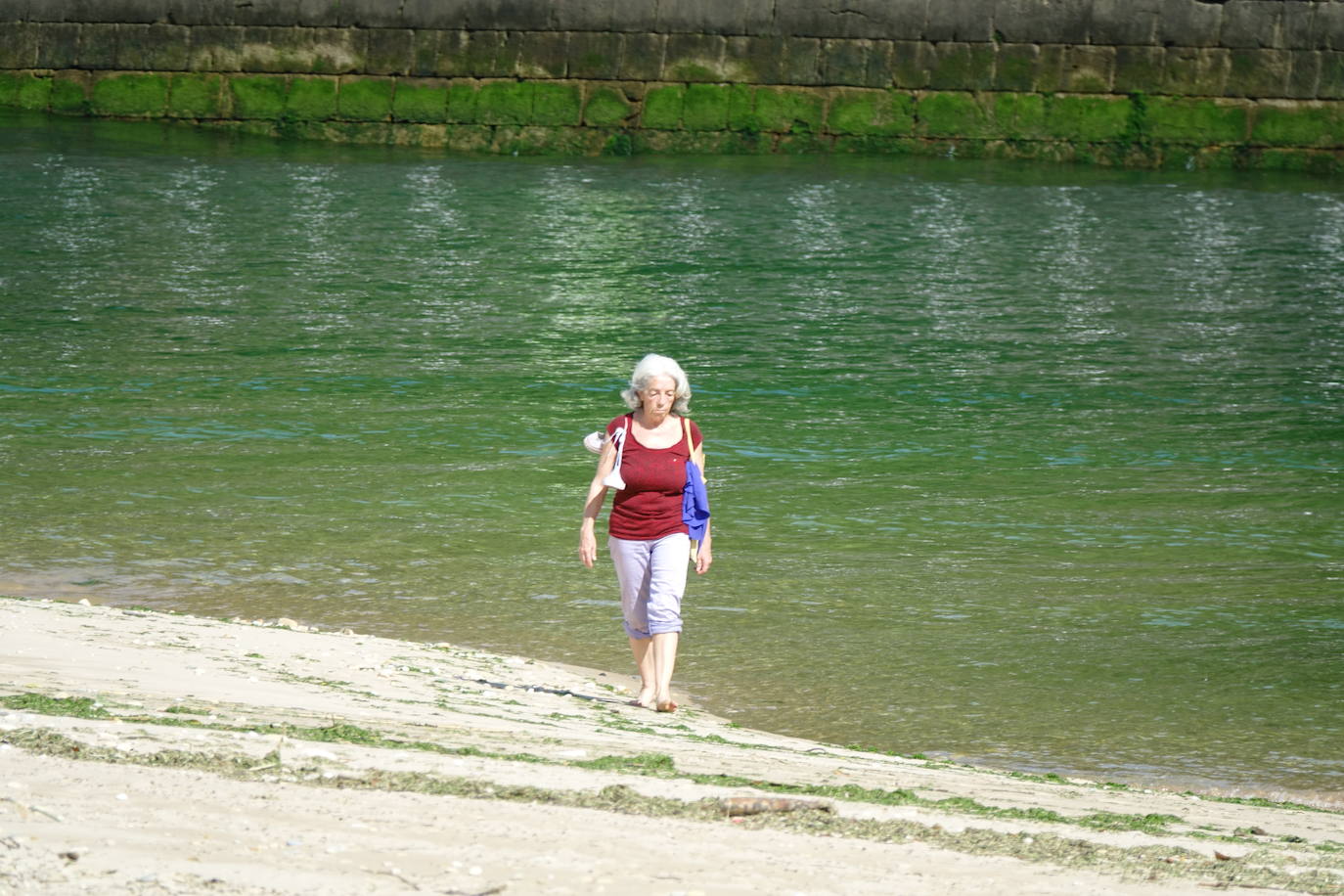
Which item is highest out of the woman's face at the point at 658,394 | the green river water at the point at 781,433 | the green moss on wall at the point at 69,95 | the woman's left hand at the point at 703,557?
the green moss on wall at the point at 69,95

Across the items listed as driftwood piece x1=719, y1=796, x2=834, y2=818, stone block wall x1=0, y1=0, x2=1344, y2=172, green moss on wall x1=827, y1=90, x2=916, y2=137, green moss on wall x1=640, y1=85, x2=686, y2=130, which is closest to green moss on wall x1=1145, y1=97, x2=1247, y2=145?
stone block wall x1=0, y1=0, x2=1344, y2=172

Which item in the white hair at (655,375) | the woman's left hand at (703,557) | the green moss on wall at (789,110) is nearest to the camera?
the white hair at (655,375)

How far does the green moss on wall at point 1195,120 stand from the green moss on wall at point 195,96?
44.2ft

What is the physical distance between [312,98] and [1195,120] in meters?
12.6

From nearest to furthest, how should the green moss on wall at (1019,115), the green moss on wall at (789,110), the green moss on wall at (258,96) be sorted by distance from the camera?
the green moss on wall at (1019,115) < the green moss on wall at (789,110) < the green moss on wall at (258,96)

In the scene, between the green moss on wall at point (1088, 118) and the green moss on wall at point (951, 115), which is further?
the green moss on wall at point (951, 115)

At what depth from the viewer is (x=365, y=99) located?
25.9 m

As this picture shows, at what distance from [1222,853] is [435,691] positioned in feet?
8.54

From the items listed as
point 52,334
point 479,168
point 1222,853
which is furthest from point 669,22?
point 1222,853

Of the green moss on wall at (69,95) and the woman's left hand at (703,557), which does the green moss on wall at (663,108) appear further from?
the woman's left hand at (703,557)

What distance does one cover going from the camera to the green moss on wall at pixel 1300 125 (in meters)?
23.6

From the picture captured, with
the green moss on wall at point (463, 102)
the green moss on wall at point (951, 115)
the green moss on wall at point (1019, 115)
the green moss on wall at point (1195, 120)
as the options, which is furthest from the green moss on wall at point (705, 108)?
the green moss on wall at point (1195, 120)

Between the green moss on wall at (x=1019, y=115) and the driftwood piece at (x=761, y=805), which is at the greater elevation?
the green moss on wall at (x=1019, y=115)

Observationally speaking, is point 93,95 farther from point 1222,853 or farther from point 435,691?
point 1222,853
